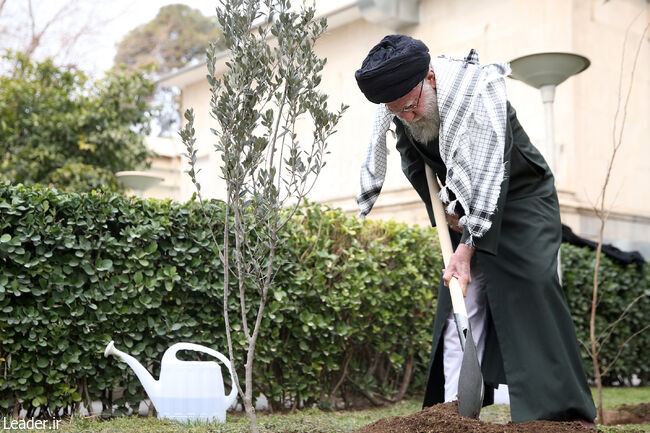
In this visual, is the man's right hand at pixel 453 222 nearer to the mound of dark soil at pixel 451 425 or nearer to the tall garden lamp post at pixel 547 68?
the mound of dark soil at pixel 451 425

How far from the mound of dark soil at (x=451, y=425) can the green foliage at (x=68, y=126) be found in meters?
7.81

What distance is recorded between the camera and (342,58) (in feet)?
41.0

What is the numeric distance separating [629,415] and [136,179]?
7703 mm

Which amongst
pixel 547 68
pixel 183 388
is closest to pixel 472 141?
pixel 183 388

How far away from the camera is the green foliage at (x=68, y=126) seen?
9.88 metres

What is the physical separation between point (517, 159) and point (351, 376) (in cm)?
287

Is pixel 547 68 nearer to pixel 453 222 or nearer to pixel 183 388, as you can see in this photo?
pixel 453 222

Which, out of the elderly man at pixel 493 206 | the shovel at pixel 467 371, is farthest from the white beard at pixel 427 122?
the shovel at pixel 467 371

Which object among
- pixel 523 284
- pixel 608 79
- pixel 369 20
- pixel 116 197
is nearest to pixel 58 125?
pixel 369 20

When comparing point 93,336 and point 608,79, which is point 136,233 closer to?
point 93,336

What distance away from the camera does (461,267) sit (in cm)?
294

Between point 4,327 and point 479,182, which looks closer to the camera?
point 479,182

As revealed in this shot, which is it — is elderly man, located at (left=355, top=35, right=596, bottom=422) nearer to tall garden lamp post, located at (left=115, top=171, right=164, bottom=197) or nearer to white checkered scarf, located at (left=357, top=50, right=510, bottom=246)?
white checkered scarf, located at (left=357, top=50, right=510, bottom=246)

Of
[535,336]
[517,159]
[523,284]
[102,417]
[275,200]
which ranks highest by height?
[517,159]
